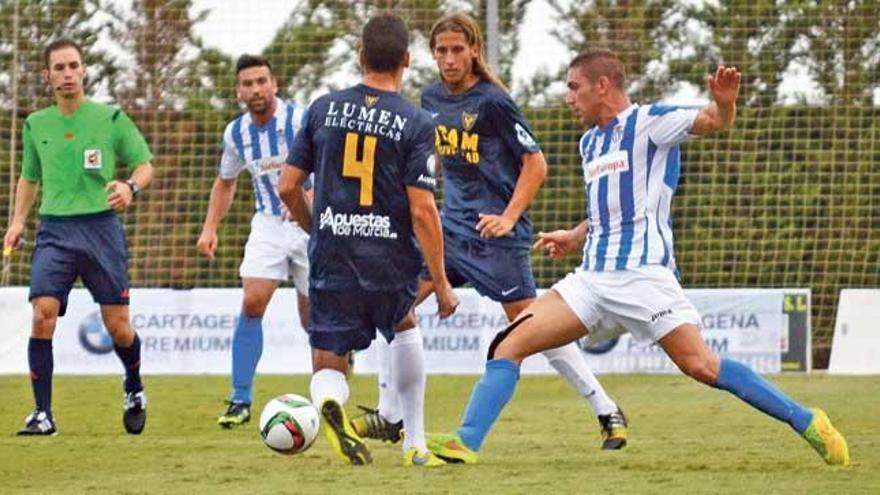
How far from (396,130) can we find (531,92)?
14063 mm

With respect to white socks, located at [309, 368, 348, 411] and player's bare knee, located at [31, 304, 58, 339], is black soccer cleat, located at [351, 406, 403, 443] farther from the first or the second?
player's bare knee, located at [31, 304, 58, 339]

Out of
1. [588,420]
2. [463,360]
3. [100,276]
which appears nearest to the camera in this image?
[100,276]

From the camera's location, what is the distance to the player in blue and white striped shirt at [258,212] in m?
11.4

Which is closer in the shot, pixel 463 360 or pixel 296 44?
pixel 463 360

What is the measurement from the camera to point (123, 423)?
10977 millimetres

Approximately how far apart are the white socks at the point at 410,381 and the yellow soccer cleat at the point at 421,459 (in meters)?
0.03

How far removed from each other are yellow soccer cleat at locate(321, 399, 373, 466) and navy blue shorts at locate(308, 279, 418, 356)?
26 cm

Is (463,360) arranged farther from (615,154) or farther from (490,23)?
(615,154)

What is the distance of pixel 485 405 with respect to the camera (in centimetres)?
805

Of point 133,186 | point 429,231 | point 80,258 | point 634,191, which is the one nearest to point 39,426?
point 80,258

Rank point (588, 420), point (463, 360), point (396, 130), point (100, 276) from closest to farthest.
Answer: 1. point (396, 130)
2. point (100, 276)
3. point (588, 420)
4. point (463, 360)

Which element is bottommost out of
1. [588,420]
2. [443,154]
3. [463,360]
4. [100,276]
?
[463,360]

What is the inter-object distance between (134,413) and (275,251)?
5.32ft

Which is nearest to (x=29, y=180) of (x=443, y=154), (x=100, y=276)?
(x=100, y=276)
